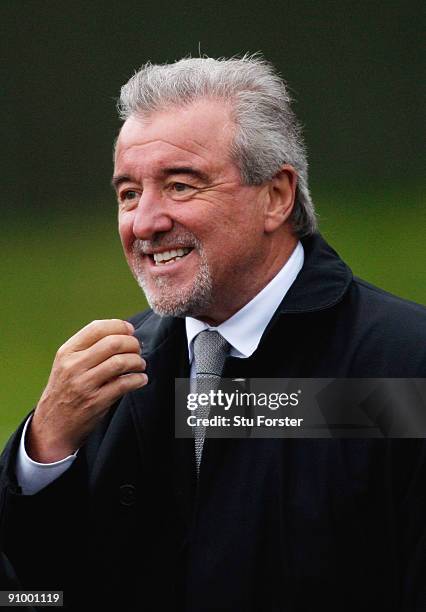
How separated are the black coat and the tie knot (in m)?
0.06

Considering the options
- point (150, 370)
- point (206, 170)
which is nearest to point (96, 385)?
point (150, 370)

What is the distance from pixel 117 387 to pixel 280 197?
538 millimetres

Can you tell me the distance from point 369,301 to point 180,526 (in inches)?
22.4

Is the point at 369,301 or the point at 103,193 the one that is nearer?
the point at 369,301

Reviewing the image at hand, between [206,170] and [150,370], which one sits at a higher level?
[206,170]

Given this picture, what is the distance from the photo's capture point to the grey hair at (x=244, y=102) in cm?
222

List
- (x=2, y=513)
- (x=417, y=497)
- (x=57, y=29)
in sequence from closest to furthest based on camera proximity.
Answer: (x=417, y=497)
(x=2, y=513)
(x=57, y=29)

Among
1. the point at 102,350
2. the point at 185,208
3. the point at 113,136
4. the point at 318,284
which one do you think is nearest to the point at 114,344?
the point at 102,350

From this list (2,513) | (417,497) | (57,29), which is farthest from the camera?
(57,29)

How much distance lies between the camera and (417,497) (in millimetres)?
1969

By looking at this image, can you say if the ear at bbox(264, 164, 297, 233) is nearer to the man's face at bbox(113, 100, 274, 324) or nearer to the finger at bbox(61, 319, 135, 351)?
the man's face at bbox(113, 100, 274, 324)

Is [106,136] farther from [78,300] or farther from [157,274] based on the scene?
[157,274]

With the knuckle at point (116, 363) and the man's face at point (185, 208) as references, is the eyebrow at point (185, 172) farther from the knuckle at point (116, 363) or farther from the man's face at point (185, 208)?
the knuckle at point (116, 363)

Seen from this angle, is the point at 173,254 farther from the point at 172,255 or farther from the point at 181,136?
the point at 181,136
